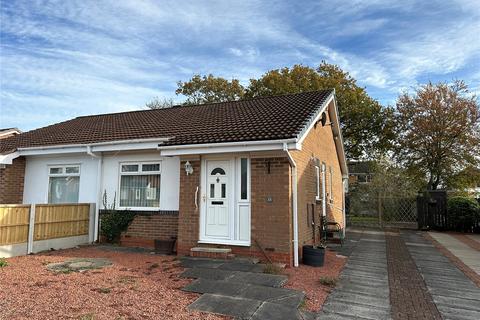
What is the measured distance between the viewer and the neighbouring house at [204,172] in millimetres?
7879

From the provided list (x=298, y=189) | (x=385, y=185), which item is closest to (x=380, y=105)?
(x=385, y=185)

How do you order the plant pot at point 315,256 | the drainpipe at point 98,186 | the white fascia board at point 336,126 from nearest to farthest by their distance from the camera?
the plant pot at point 315,256, the drainpipe at point 98,186, the white fascia board at point 336,126

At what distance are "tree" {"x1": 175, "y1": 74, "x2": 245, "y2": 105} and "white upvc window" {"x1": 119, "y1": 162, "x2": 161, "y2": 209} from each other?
784 inches

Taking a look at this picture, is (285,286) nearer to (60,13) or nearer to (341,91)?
(60,13)

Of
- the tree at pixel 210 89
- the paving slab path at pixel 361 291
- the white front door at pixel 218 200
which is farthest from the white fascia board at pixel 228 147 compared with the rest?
the tree at pixel 210 89

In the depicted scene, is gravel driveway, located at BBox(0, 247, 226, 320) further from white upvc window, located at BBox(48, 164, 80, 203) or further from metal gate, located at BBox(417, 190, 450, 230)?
metal gate, located at BBox(417, 190, 450, 230)

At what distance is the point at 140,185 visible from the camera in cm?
1026

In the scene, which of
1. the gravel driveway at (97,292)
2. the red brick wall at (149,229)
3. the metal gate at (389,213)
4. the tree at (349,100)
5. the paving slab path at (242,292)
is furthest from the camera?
the tree at (349,100)

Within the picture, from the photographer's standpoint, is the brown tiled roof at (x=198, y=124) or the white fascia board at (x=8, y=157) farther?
the white fascia board at (x=8, y=157)

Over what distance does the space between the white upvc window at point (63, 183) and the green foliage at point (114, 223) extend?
1.64m

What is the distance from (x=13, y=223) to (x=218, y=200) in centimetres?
508

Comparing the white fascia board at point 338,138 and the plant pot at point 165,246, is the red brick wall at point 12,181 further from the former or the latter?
the white fascia board at point 338,138

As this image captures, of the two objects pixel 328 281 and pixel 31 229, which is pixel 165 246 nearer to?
pixel 31 229

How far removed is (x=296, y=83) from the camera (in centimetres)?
2561
